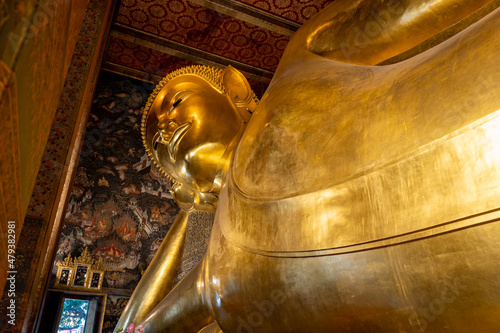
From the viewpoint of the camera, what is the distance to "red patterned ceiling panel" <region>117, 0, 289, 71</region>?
3.92 meters

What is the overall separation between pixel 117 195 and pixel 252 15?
2486 mm

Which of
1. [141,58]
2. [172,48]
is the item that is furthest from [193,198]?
[141,58]

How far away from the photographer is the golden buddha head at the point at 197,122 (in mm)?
1512

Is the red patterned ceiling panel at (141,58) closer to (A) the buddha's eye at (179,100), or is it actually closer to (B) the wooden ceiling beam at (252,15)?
(B) the wooden ceiling beam at (252,15)

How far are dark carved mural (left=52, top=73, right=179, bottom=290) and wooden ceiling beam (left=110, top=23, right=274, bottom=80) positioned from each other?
65cm

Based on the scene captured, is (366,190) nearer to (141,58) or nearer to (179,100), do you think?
(179,100)

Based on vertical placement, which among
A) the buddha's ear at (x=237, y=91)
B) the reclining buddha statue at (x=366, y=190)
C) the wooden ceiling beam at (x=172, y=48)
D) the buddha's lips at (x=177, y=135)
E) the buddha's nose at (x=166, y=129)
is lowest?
the reclining buddha statue at (x=366, y=190)

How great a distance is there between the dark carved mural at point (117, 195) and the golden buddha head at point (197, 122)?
275cm

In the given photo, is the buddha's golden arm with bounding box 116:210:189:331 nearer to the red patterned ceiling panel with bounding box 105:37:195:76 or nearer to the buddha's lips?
A: the buddha's lips

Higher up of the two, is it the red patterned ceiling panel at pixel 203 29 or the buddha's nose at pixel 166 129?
the red patterned ceiling panel at pixel 203 29

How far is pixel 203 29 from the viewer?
13.7 feet

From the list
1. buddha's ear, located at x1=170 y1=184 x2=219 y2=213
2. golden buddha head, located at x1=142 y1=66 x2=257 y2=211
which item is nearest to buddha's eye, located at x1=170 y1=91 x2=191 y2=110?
golden buddha head, located at x1=142 y1=66 x2=257 y2=211

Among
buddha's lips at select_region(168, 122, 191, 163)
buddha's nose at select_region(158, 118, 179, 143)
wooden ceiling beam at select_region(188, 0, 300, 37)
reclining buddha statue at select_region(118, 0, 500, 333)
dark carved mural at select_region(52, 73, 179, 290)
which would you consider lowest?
reclining buddha statue at select_region(118, 0, 500, 333)

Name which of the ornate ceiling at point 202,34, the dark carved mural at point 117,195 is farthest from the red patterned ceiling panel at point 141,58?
the dark carved mural at point 117,195
